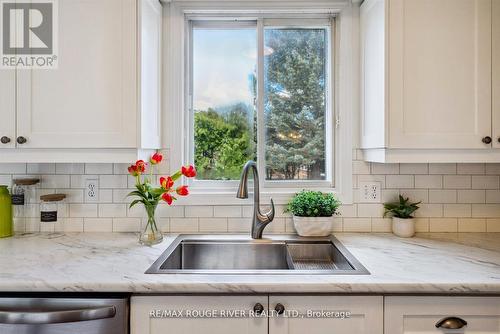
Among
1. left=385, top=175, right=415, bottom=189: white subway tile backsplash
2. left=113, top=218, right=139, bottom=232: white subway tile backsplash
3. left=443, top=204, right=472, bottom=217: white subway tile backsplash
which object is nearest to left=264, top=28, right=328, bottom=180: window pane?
left=385, top=175, right=415, bottom=189: white subway tile backsplash

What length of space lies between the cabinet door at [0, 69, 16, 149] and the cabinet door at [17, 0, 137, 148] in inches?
1.6

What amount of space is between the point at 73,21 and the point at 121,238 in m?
1.07

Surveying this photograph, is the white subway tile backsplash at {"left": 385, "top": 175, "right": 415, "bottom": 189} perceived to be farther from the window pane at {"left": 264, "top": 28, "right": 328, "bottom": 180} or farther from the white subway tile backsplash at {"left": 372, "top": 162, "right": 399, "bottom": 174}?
the window pane at {"left": 264, "top": 28, "right": 328, "bottom": 180}

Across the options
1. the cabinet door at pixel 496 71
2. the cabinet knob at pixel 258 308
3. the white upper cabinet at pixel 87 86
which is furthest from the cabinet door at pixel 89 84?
the cabinet door at pixel 496 71

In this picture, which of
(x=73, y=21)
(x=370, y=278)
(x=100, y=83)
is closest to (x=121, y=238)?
(x=100, y=83)

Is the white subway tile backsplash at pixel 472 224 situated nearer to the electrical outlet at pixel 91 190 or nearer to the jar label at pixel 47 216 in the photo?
the electrical outlet at pixel 91 190

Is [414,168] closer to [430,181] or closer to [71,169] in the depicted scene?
[430,181]

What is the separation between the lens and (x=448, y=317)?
1.17 meters

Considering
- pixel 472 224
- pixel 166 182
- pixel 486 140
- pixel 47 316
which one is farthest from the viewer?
pixel 472 224

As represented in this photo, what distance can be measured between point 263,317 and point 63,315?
68 cm

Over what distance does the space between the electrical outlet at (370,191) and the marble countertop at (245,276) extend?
30 cm

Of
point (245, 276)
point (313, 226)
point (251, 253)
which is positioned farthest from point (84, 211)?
point (313, 226)

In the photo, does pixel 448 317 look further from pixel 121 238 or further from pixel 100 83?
pixel 100 83

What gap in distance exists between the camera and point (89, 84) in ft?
5.01
